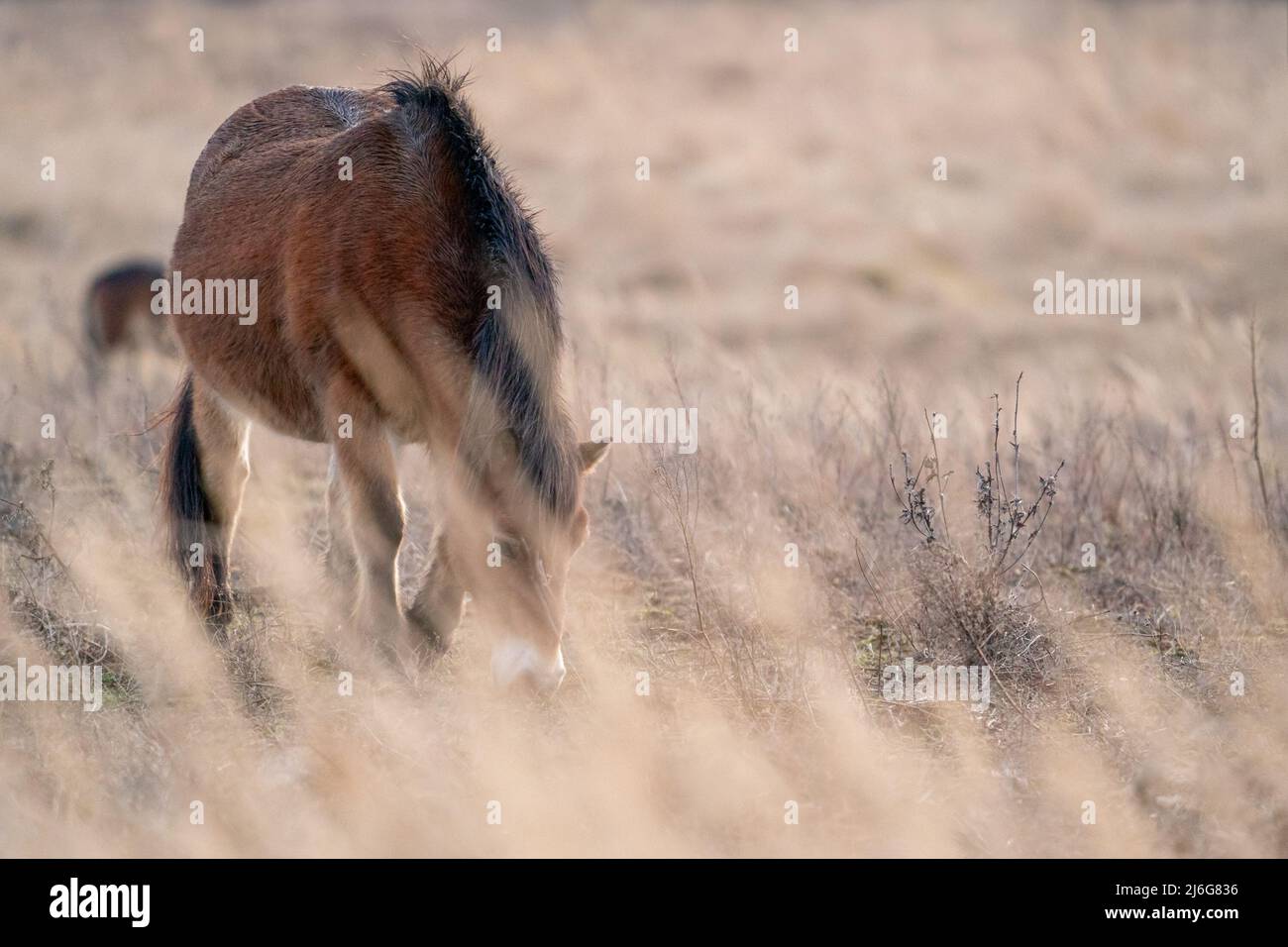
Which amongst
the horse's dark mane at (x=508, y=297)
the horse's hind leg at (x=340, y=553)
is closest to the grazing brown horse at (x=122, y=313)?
the horse's hind leg at (x=340, y=553)

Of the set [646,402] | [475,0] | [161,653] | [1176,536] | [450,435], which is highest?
[475,0]

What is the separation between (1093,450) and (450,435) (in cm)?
356

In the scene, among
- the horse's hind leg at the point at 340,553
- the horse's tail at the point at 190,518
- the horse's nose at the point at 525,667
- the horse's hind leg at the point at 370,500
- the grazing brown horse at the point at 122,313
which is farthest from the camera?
the grazing brown horse at the point at 122,313

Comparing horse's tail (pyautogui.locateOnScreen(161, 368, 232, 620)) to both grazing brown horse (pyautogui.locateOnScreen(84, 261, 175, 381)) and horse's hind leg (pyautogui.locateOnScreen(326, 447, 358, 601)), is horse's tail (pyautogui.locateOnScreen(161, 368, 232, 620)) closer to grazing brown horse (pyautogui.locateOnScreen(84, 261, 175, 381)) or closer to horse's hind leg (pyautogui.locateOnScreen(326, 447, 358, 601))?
horse's hind leg (pyautogui.locateOnScreen(326, 447, 358, 601))

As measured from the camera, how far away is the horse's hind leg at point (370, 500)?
173 inches

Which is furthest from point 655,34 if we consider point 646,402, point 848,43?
point 646,402

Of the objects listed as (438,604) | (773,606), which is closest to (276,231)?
(438,604)

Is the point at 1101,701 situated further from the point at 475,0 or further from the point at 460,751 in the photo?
the point at 475,0

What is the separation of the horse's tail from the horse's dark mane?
1752mm

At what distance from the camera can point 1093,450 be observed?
20.3ft

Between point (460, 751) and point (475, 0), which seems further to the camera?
point (475, 0)

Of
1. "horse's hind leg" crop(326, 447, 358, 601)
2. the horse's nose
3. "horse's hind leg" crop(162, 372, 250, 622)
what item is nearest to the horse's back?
"horse's hind leg" crop(162, 372, 250, 622)

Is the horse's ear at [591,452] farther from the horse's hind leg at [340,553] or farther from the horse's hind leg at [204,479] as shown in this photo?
the horse's hind leg at [204,479]

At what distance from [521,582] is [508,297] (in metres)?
0.97
